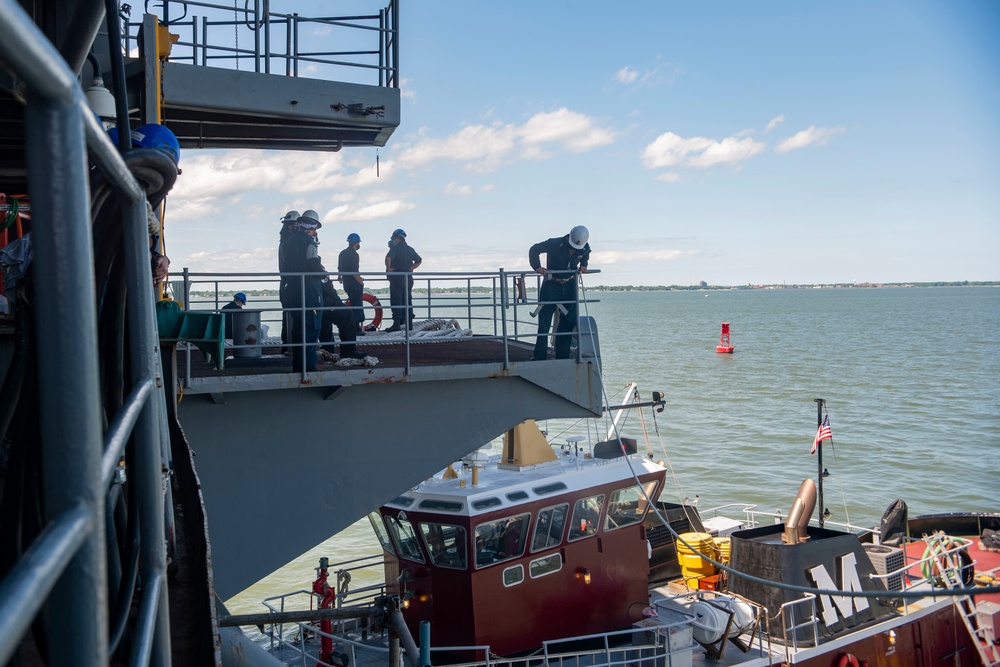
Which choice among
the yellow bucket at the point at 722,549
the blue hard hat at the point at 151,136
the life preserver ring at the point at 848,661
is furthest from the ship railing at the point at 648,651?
the blue hard hat at the point at 151,136

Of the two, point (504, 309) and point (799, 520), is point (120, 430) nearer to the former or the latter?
point (504, 309)

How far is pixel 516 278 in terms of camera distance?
943 cm

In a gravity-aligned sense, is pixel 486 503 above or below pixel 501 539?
above

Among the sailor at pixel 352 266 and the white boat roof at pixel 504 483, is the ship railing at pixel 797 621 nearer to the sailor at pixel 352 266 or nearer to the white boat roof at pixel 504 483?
the white boat roof at pixel 504 483

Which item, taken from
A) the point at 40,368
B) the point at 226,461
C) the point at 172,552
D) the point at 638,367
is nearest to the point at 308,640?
the point at 226,461

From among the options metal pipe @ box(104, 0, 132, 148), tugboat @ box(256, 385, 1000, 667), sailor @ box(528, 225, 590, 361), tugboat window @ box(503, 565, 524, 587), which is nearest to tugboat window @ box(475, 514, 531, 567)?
tugboat @ box(256, 385, 1000, 667)

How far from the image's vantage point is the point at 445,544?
1112 centimetres

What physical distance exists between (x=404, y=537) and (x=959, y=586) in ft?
31.7

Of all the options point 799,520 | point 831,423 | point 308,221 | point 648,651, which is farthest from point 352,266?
point 831,423

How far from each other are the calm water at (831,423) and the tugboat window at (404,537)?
3.95 metres

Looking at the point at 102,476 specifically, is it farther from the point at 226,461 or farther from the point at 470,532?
the point at 470,532

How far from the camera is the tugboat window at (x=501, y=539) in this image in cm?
1091

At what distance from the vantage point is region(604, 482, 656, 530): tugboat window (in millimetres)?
12156

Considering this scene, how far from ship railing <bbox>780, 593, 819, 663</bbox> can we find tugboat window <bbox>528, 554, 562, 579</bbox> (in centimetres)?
332
